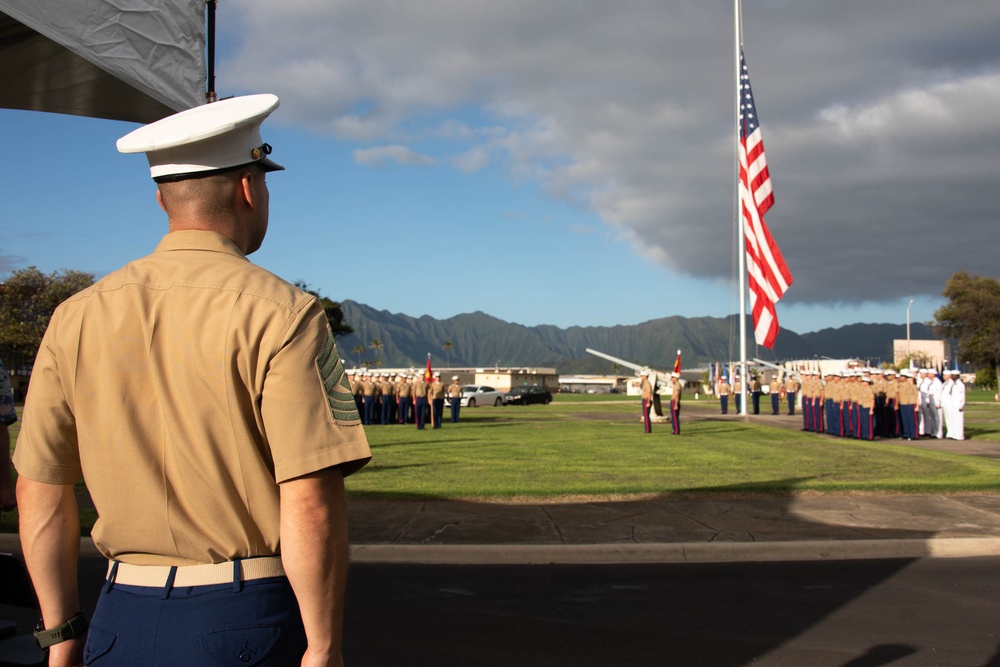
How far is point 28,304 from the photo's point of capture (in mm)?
59250

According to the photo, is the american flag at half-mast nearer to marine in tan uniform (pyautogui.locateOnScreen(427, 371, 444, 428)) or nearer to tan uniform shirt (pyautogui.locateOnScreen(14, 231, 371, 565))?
marine in tan uniform (pyautogui.locateOnScreen(427, 371, 444, 428))

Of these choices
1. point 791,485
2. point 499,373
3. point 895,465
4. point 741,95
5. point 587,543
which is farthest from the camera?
point 499,373

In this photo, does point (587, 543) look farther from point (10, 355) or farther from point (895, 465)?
point (10, 355)

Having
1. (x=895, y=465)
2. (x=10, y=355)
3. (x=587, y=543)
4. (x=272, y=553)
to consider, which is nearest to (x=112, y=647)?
(x=272, y=553)

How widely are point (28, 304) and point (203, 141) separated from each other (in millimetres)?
64780

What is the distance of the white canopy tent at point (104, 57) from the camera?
14.5 ft

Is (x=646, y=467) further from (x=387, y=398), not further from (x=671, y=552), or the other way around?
(x=387, y=398)

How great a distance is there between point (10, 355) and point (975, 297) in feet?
245

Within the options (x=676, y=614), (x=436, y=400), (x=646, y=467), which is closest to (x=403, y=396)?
(x=436, y=400)

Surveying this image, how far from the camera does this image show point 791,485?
11.8 m

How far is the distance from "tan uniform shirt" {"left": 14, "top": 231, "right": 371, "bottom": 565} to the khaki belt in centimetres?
2

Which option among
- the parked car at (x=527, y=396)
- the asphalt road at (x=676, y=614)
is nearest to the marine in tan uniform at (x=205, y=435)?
the asphalt road at (x=676, y=614)

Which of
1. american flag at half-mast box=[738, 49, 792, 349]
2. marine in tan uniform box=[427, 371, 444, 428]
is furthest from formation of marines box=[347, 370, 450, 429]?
american flag at half-mast box=[738, 49, 792, 349]

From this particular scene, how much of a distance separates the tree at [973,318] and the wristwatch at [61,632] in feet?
278
